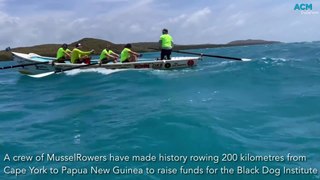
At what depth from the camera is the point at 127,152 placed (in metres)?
7.58

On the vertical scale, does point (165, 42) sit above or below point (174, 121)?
above

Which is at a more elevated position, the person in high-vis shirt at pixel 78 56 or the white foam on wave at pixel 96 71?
the person in high-vis shirt at pixel 78 56

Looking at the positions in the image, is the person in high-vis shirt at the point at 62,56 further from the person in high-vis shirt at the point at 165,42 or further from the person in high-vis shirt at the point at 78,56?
the person in high-vis shirt at the point at 165,42

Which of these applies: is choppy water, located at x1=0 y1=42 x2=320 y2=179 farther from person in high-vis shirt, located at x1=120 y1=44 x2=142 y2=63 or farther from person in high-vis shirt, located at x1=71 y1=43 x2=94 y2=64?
person in high-vis shirt, located at x1=71 y1=43 x2=94 y2=64

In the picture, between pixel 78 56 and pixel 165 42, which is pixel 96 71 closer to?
pixel 78 56

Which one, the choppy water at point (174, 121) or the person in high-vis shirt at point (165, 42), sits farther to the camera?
the person in high-vis shirt at point (165, 42)

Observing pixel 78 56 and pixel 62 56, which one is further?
pixel 62 56

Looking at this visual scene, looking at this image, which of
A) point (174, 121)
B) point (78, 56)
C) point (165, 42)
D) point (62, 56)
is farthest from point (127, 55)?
point (174, 121)

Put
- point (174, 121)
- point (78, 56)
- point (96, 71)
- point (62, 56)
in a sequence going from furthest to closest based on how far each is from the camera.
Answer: point (62, 56) < point (78, 56) < point (96, 71) < point (174, 121)

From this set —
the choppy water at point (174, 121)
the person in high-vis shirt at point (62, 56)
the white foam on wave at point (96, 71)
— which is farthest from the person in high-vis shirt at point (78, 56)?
the choppy water at point (174, 121)

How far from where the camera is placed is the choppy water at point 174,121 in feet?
24.6

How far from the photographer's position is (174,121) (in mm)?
9336

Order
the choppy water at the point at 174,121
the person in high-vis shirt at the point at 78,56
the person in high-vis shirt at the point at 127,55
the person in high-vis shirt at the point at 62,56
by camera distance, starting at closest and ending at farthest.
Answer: the choppy water at the point at 174,121 < the person in high-vis shirt at the point at 127,55 < the person in high-vis shirt at the point at 78,56 < the person in high-vis shirt at the point at 62,56

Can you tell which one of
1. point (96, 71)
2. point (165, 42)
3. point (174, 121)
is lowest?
point (174, 121)
